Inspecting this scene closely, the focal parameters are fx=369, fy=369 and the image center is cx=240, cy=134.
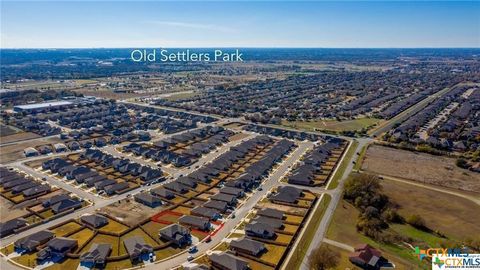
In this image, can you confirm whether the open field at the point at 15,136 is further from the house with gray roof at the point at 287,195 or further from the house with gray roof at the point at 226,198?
the house with gray roof at the point at 287,195

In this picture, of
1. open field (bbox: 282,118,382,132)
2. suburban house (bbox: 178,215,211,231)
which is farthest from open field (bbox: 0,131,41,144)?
open field (bbox: 282,118,382,132)

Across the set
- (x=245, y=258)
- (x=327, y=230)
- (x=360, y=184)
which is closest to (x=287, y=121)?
(x=360, y=184)

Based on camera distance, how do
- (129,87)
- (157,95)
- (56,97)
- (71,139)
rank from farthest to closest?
(129,87), (157,95), (56,97), (71,139)

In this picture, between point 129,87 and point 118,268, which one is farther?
point 129,87

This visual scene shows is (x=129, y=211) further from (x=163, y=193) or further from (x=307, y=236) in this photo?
(x=307, y=236)

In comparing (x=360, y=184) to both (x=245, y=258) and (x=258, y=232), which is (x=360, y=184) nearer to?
(x=258, y=232)
